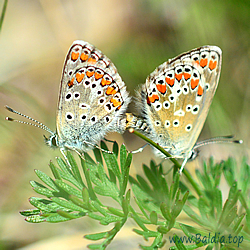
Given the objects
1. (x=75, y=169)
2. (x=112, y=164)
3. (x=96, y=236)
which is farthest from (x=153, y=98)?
(x=96, y=236)

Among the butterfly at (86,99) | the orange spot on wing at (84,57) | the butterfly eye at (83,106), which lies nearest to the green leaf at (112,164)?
the butterfly at (86,99)

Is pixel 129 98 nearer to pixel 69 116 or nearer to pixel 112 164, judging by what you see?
pixel 69 116

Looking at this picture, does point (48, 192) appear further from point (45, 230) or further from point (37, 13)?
point (37, 13)

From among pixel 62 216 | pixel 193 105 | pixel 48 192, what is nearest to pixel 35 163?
pixel 48 192

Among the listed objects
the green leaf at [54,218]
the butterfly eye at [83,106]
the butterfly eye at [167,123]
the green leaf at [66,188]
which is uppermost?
the butterfly eye at [83,106]

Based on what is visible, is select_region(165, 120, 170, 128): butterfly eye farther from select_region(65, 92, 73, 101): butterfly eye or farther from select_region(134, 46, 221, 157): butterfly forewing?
select_region(65, 92, 73, 101): butterfly eye

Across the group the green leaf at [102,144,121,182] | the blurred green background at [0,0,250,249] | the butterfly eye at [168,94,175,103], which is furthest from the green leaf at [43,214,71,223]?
the butterfly eye at [168,94,175,103]

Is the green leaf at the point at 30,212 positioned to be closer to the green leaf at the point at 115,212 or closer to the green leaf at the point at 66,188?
the green leaf at the point at 66,188
